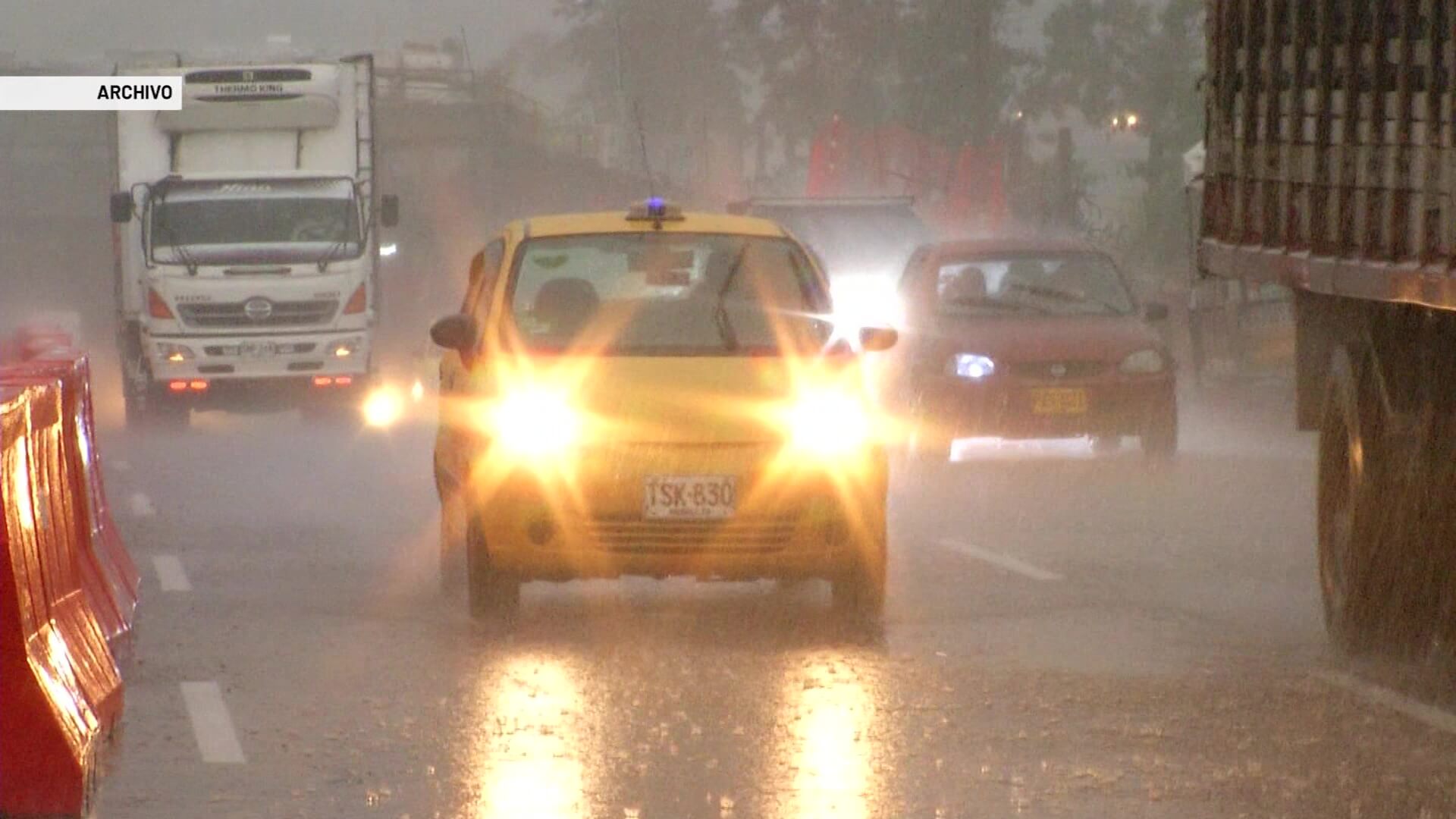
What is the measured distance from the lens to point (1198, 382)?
25.2m

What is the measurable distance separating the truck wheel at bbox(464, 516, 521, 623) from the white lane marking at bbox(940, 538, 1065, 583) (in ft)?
9.02

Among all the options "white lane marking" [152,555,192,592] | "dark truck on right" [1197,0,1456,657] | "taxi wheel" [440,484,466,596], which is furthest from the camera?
"white lane marking" [152,555,192,592]

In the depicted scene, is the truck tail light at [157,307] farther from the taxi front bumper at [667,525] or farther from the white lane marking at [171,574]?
the taxi front bumper at [667,525]

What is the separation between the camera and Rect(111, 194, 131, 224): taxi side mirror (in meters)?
26.3

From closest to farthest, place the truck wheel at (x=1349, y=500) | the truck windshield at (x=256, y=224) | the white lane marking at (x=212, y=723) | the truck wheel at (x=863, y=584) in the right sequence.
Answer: the white lane marking at (x=212, y=723) → the truck wheel at (x=1349, y=500) → the truck wheel at (x=863, y=584) → the truck windshield at (x=256, y=224)

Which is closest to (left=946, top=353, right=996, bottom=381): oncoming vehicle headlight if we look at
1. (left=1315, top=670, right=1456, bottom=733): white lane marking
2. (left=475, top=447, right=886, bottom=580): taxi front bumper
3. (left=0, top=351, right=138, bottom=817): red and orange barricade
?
(left=475, top=447, right=886, bottom=580): taxi front bumper

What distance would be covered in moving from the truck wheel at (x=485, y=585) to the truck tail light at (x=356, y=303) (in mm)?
15821

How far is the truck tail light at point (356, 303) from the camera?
2727cm

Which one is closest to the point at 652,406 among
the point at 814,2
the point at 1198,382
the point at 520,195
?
the point at 1198,382

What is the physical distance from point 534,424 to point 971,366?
29.0ft

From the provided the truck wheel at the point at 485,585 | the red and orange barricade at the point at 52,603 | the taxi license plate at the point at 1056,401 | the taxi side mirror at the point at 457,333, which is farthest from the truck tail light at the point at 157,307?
the red and orange barricade at the point at 52,603

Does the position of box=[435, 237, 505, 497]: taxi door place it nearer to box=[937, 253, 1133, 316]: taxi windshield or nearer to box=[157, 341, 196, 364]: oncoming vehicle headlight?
box=[937, 253, 1133, 316]: taxi windshield

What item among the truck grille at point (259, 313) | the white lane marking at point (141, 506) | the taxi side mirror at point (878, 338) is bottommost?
the white lane marking at point (141, 506)

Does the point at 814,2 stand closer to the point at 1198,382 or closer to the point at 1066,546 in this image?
the point at 1198,382
